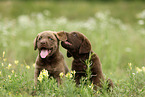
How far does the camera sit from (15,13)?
634 inches

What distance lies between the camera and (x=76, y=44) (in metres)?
4.83

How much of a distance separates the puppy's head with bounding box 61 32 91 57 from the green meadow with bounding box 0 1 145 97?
664 millimetres

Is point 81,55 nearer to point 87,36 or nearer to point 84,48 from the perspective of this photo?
point 84,48

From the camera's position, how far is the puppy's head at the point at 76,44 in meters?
4.78

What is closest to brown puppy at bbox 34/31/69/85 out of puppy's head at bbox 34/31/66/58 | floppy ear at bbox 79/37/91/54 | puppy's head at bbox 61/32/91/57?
puppy's head at bbox 34/31/66/58

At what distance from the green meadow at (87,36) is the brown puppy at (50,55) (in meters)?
0.28

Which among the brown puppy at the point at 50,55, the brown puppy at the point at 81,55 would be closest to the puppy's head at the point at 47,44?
the brown puppy at the point at 50,55

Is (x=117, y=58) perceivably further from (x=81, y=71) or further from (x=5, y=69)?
(x=5, y=69)

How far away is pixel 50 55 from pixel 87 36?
11.5ft

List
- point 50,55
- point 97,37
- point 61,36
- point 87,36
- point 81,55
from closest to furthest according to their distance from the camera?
1. point 50,55
2. point 61,36
3. point 81,55
4. point 87,36
5. point 97,37

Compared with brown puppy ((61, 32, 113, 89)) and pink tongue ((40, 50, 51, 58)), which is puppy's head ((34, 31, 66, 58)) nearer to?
pink tongue ((40, 50, 51, 58))

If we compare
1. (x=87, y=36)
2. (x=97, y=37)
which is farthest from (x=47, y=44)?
(x=97, y=37)

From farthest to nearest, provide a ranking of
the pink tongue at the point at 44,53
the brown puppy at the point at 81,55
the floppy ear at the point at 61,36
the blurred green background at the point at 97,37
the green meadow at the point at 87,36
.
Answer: the blurred green background at the point at 97,37 → the brown puppy at the point at 81,55 → the floppy ear at the point at 61,36 → the pink tongue at the point at 44,53 → the green meadow at the point at 87,36

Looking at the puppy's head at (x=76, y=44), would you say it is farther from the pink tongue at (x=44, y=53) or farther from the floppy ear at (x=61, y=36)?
the pink tongue at (x=44, y=53)
